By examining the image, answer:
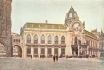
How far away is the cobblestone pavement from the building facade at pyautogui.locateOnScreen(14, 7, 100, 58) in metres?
0.13

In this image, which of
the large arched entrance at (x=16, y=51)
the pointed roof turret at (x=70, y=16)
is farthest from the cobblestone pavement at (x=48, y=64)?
the pointed roof turret at (x=70, y=16)

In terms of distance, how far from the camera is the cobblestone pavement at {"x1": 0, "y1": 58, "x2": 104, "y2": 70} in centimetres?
539

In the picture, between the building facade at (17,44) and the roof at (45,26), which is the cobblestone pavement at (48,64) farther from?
the roof at (45,26)

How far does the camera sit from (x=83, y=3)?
5.64m

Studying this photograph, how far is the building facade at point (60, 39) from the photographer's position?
221 inches

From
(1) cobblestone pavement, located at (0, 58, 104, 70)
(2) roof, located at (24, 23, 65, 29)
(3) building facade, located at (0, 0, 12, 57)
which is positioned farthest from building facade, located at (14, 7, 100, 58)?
(3) building facade, located at (0, 0, 12, 57)

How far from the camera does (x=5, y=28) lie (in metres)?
5.55

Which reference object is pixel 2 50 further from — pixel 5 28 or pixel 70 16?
pixel 70 16

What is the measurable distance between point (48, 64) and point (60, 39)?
52cm

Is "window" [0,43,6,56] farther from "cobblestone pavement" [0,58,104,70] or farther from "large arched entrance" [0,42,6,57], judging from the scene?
"cobblestone pavement" [0,58,104,70]

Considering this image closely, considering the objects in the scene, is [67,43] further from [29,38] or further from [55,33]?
[29,38]

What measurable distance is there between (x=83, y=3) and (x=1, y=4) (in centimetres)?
143

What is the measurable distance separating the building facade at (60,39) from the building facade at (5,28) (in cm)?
24

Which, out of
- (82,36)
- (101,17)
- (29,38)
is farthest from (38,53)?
(101,17)
